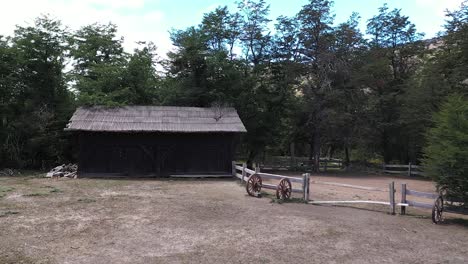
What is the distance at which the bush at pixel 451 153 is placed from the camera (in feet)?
34.8

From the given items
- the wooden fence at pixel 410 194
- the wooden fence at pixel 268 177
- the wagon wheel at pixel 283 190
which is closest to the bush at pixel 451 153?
the wooden fence at pixel 410 194

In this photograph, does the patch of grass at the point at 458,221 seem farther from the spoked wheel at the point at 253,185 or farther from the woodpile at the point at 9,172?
the woodpile at the point at 9,172

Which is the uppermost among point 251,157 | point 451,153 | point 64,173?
point 451,153

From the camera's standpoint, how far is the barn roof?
1969 cm

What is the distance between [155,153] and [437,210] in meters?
14.0

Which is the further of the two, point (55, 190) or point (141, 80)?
point (141, 80)

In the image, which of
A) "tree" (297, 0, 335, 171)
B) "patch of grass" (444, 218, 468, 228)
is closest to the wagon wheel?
"patch of grass" (444, 218, 468, 228)

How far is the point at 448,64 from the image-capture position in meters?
26.1

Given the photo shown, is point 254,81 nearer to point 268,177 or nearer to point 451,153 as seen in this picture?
point 268,177

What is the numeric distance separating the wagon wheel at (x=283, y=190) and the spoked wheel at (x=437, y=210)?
475cm

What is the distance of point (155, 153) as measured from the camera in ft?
68.1

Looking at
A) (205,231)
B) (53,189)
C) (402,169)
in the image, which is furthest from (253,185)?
(402,169)

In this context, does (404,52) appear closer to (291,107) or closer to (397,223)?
(291,107)

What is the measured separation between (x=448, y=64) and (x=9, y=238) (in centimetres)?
2693
